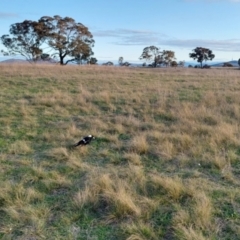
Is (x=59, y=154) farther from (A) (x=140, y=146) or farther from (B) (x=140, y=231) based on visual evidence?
(B) (x=140, y=231)

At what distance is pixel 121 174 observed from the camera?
4492 millimetres

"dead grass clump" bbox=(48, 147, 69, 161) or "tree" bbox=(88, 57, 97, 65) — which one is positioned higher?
"tree" bbox=(88, 57, 97, 65)

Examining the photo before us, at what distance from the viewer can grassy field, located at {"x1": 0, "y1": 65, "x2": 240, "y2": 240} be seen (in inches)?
125

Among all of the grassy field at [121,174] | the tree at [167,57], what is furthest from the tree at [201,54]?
the grassy field at [121,174]

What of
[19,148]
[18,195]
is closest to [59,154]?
[19,148]

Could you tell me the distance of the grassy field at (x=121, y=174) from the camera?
10.4 feet

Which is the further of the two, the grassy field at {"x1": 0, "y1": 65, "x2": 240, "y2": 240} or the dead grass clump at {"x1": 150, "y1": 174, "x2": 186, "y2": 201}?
the dead grass clump at {"x1": 150, "y1": 174, "x2": 186, "y2": 201}

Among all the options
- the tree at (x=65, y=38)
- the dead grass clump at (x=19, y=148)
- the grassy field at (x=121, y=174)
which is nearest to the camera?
the grassy field at (x=121, y=174)

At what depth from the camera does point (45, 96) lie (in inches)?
449

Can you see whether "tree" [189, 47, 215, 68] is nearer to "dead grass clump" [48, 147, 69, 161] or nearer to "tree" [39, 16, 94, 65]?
"tree" [39, 16, 94, 65]

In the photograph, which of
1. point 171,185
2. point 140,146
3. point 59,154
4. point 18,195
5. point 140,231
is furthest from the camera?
point 140,146

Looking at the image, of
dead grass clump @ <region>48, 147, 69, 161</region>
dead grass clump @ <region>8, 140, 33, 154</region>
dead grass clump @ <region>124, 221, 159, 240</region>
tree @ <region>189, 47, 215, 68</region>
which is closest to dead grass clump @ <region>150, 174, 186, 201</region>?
dead grass clump @ <region>124, 221, 159, 240</region>

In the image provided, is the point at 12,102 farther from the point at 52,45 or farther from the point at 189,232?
the point at 52,45

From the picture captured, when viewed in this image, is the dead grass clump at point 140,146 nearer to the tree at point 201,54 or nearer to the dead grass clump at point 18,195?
the dead grass clump at point 18,195
